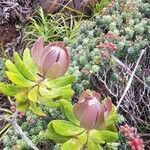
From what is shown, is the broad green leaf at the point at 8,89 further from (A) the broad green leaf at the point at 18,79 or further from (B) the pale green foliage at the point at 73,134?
(B) the pale green foliage at the point at 73,134

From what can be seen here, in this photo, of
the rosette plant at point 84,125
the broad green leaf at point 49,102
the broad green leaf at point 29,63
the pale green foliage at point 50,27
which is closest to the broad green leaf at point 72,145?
the rosette plant at point 84,125

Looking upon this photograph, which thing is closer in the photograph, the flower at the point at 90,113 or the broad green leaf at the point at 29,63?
the flower at the point at 90,113

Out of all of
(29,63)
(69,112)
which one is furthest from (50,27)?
(69,112)

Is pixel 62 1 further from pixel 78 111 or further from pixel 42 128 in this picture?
pixel 78 111

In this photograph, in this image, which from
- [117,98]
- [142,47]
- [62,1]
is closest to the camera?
[117,98]

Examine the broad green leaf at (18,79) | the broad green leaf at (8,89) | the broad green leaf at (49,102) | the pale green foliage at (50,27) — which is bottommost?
the pale green foliage at (50,27)

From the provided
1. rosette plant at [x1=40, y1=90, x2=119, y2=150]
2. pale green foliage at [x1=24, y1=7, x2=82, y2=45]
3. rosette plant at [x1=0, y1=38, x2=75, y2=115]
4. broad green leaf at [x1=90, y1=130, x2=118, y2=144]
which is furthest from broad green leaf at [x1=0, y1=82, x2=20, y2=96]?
pale green foliage at [x1=24, y1=7, x2=82, y2=45]

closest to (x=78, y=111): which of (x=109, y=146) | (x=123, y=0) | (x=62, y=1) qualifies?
(x=109, y=146)

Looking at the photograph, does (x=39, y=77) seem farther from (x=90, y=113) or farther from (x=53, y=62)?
(x=90, y=113)
